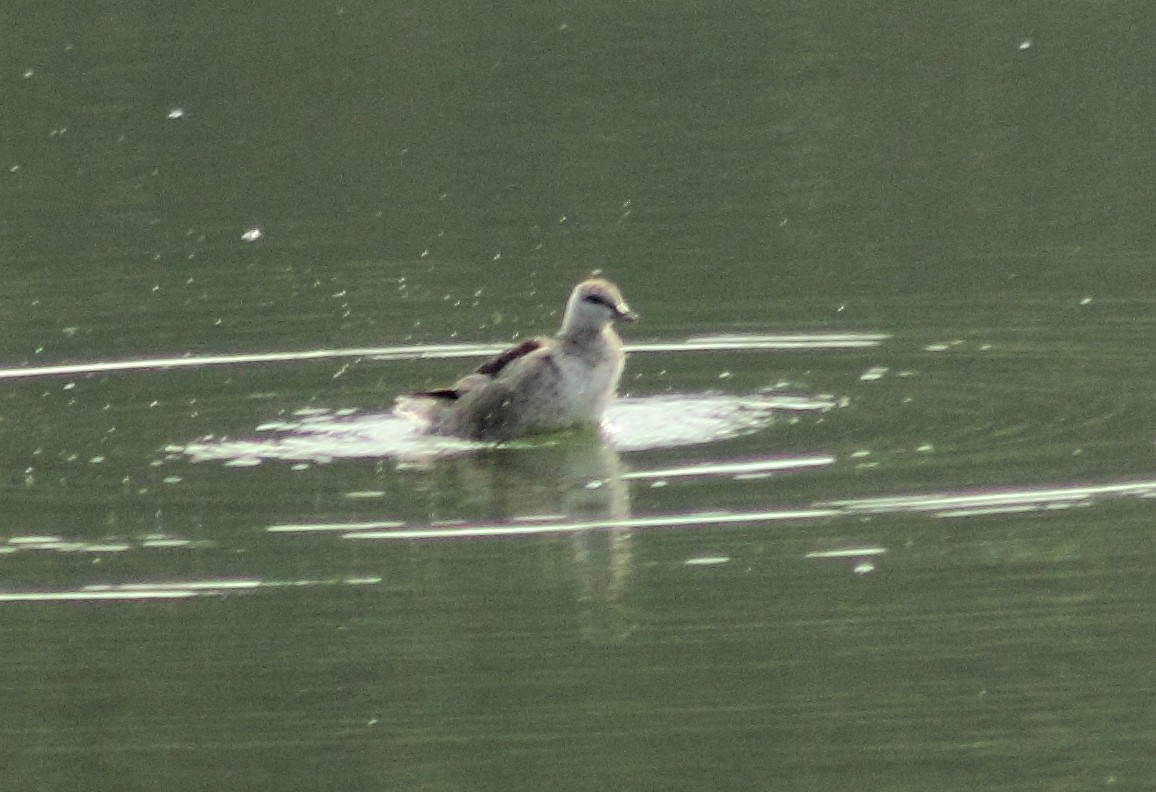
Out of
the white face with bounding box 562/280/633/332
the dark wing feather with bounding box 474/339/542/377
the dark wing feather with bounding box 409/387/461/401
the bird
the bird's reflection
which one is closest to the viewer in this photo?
the bird's reflection

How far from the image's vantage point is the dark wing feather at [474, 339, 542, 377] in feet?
43.5

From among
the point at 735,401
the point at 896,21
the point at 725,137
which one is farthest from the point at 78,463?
the point at 896,21

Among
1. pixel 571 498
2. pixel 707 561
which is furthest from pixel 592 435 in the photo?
pixel 707 561

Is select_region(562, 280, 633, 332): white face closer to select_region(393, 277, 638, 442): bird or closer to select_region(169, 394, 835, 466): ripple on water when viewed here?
select_region(393, 277, 638, 442): bird

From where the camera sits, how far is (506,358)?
1334 centimetres

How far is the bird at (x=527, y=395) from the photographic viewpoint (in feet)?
43.0

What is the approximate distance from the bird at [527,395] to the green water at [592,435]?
219 mm

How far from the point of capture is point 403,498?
11.8 m

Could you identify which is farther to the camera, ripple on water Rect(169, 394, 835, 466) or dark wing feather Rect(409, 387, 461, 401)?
dark wing feather Rect(409, 387, 461, 401)

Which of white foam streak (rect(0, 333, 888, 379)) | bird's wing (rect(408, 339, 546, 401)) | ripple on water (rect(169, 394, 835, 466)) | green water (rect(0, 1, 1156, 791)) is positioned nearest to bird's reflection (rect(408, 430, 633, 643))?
green water (rect(0, 1, 1156, 791))

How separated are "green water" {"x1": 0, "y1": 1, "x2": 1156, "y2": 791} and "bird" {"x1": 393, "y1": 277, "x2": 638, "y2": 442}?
0.22 m

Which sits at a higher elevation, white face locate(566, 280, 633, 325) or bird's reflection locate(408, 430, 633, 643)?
white face locate(566, 280, 633, 325)

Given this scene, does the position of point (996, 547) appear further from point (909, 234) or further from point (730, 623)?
point (909, 234)

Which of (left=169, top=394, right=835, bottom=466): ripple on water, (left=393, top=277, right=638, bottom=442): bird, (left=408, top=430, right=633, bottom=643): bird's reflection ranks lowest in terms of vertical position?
(left=408, top=430, right=633, bottom=643): bird's reflection
